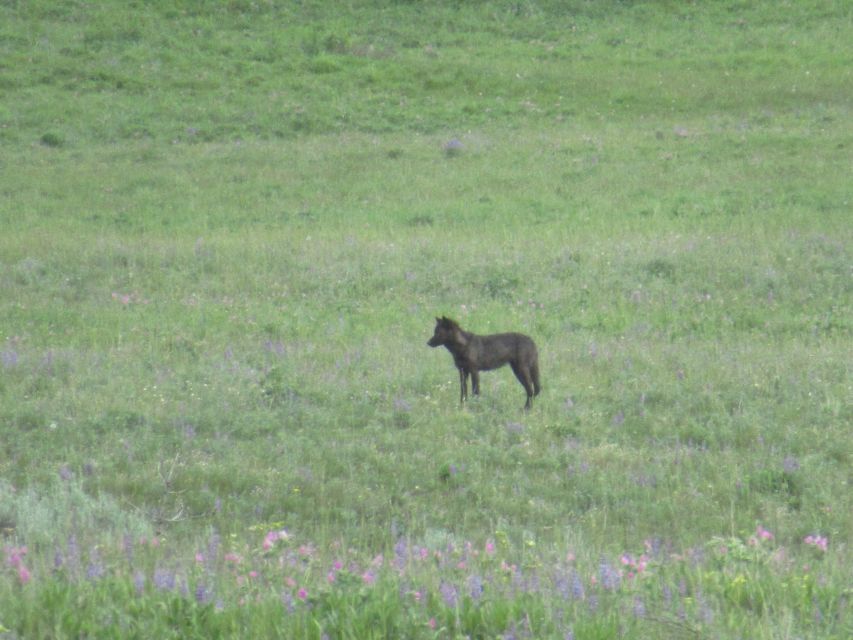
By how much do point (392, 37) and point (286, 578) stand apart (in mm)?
33030

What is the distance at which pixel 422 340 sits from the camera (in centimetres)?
1266

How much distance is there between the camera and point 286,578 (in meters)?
4.80

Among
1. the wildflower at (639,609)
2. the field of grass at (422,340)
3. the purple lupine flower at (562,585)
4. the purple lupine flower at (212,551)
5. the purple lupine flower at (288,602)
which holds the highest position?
the wildflower at (639,609)

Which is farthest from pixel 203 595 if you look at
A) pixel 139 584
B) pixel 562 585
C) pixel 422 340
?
pixel 422 340

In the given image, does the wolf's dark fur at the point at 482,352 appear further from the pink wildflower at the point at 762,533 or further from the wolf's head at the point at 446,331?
the pink wildflower at the point at 762,533

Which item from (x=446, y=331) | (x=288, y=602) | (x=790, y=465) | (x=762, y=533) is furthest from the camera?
(x=446, y=331)

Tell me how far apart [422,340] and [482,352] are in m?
2.49

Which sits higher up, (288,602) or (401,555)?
(288,602)

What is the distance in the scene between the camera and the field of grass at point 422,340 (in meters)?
4.84

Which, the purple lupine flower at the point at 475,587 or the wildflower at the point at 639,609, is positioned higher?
the wildflower at the point at 639,609

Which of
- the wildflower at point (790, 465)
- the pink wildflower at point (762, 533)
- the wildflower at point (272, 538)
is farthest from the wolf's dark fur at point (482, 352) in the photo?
the wildflower at point (272, 538)

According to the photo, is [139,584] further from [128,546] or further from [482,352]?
[482,352]

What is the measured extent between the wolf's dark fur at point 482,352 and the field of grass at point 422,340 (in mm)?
326

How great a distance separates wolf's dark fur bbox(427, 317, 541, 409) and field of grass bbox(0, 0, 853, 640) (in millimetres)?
326
